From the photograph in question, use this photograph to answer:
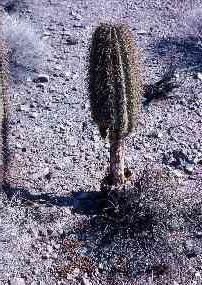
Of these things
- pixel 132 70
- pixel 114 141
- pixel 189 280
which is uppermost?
pixel 132 70

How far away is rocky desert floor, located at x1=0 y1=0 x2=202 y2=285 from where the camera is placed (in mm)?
6098

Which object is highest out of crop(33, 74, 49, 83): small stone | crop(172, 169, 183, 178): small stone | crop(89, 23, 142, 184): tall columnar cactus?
crop(89, 23, 142, 184): tall columnar cactus

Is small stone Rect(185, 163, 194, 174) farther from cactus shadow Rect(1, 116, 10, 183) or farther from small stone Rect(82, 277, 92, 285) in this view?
cactus shadow Rect(1, 116, 10, 183)

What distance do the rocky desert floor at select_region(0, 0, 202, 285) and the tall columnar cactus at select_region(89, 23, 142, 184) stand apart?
0.58 m

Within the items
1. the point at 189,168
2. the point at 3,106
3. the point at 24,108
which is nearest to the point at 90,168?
the point at 189,168

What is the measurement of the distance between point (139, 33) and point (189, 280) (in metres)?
5.59

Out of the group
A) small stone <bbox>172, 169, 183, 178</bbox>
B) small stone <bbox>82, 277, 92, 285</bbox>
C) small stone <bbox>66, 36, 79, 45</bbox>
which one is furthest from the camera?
small stone <bbox>66, 36, 79, 45</bbox>

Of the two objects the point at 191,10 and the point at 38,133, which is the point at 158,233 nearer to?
the point at 38,133

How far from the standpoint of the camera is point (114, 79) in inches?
230

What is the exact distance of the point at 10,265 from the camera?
600 centimetres

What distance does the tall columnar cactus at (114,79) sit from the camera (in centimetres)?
580

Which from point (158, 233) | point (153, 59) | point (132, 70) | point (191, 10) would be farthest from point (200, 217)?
point (191, 10)

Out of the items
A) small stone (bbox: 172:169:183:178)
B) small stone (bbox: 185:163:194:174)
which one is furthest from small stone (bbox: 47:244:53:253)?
small stone (bbox: 185:163:194:174)

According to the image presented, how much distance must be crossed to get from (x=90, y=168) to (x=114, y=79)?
1.77 meters
